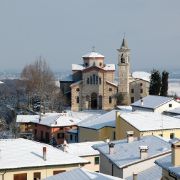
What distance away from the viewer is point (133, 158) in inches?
908

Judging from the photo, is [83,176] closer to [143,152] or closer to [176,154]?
[176,154]

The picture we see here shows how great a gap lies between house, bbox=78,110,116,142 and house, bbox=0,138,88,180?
17183 mm

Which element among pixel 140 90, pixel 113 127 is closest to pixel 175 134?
pixel 113 127

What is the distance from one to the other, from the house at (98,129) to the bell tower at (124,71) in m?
33.5

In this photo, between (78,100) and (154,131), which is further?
(78,100)

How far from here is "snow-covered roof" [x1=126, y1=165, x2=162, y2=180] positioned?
20.6 meters

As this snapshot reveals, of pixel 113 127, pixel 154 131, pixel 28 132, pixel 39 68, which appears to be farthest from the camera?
pixel 39 68

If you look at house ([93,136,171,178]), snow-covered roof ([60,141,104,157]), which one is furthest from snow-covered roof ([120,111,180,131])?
house ([93,136,171,178])

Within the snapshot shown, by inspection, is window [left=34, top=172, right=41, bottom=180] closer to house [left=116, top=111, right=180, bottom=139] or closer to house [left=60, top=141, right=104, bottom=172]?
house [left=60, top=141, right=104, bottom=172]

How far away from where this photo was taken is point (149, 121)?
128 ft

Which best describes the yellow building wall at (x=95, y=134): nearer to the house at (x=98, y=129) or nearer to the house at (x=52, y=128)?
the house at (x=98, y=129)

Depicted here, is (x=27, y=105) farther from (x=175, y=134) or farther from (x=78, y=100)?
(x=175, y=134)

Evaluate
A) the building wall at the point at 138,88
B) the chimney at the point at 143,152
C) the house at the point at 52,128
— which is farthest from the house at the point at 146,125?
the building wall at the point at 138,88

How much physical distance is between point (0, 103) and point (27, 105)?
8.69 m
